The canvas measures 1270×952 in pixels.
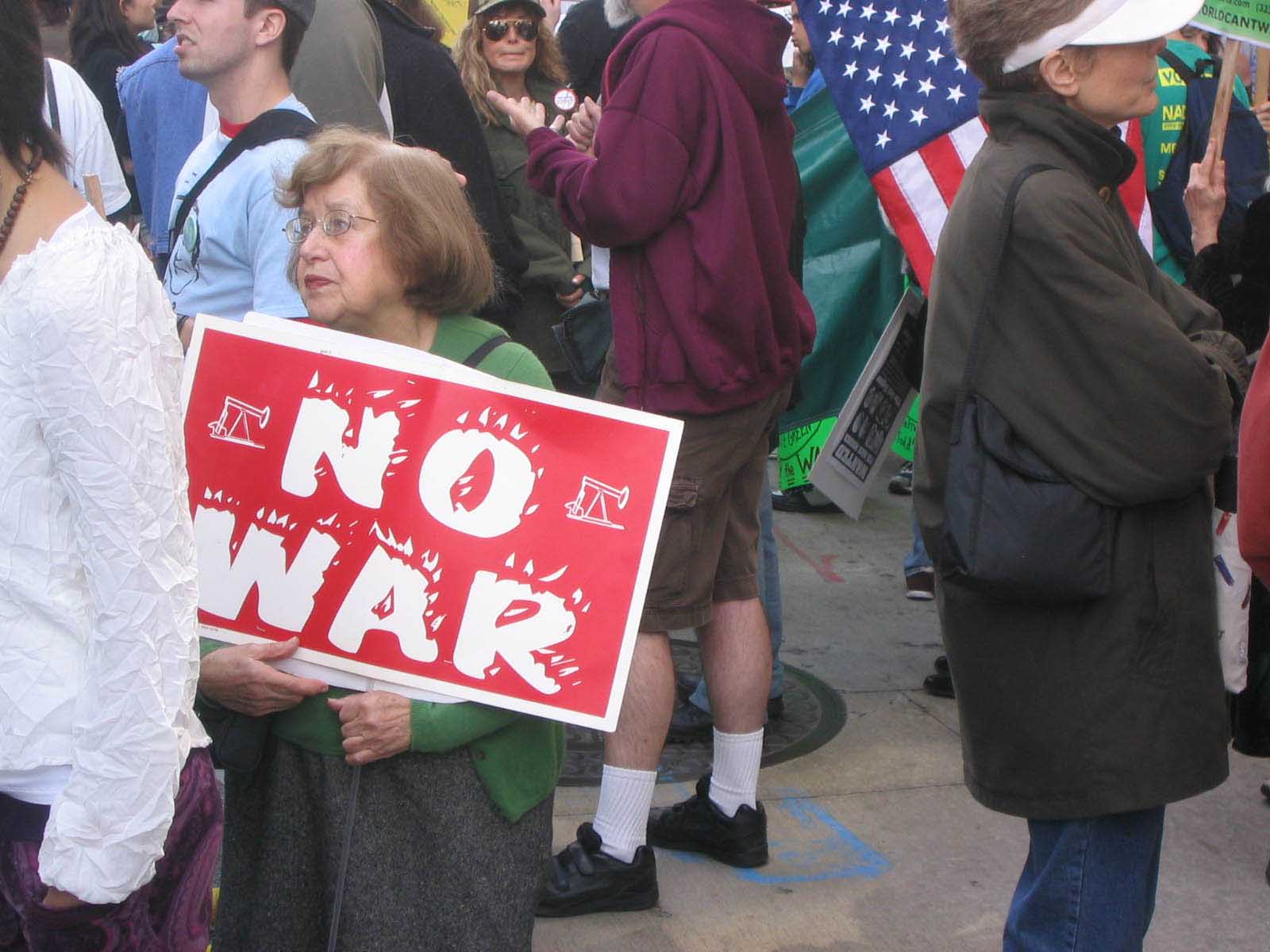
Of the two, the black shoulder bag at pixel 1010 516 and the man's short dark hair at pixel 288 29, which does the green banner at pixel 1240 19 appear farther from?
the man's short dark hair at pixel 288 29

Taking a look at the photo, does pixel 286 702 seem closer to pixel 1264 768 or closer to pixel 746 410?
pixel 746 410

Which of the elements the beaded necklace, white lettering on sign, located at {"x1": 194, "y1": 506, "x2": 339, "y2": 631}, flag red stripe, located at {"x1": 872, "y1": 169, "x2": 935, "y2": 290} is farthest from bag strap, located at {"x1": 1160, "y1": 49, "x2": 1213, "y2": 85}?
the beaded necklace

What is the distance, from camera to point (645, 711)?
3537 mm

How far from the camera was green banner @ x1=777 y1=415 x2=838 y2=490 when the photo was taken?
250 inches

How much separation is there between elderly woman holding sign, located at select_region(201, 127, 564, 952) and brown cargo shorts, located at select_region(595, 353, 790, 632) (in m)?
1.08

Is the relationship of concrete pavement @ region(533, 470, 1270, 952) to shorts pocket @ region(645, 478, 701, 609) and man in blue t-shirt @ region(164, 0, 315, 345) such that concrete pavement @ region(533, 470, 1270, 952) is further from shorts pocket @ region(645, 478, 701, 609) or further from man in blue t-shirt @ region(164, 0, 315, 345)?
man in blue t-shirt @ region(164, 0, 315, 345)

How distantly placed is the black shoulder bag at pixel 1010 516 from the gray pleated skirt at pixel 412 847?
79 cm

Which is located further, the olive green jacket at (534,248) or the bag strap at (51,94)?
the olive green jacket at (534,248)

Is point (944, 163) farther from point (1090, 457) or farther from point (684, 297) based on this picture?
point (1090, 457)

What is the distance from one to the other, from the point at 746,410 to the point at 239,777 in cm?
161

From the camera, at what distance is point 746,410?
361cm

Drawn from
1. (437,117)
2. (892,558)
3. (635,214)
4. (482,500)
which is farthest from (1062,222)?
(892,558)

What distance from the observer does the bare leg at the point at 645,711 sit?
353 centimetres

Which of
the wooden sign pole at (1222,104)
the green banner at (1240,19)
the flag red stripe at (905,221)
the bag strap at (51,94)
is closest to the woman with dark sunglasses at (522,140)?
the flag red stripe at (905,221)
